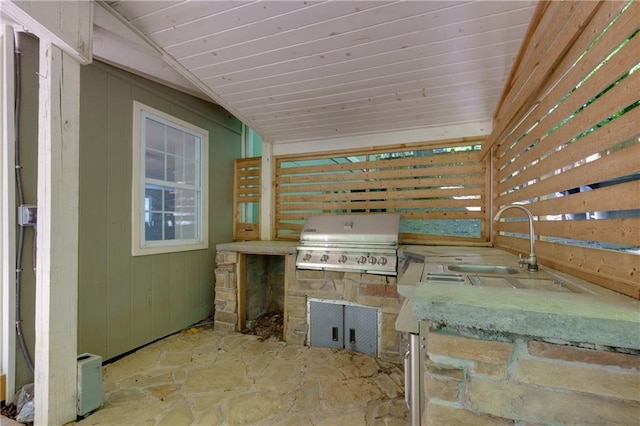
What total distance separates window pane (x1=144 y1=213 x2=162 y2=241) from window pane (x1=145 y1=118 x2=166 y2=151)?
29.4 inches

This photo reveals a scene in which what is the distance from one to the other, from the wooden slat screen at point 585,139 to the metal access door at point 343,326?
1.51 meters

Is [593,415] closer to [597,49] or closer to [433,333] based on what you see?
[433,333]

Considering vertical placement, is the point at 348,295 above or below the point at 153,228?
below

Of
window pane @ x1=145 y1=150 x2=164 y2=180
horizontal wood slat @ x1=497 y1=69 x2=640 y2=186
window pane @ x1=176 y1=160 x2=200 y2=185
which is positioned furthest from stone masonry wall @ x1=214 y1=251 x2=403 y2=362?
horizontal wood slat @ x1=497 y1=69 x2=640 y2=186

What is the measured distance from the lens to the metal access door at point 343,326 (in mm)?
2689

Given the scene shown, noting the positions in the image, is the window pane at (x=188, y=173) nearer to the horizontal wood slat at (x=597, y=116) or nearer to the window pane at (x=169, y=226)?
the window pane at (x=169, y=226)

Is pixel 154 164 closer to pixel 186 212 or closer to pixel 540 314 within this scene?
pixel 186 212

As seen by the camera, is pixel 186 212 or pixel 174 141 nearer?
Answer: pixel 174 141

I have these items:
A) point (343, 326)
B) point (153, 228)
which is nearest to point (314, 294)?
point (343, 326)

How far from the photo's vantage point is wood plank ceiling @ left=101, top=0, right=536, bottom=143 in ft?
5.86

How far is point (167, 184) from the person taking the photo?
3111mm

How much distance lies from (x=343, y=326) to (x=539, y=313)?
225 cm

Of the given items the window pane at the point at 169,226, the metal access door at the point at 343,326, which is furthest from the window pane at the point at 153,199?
the metal access door at the point at 343,326

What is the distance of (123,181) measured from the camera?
2.65m
